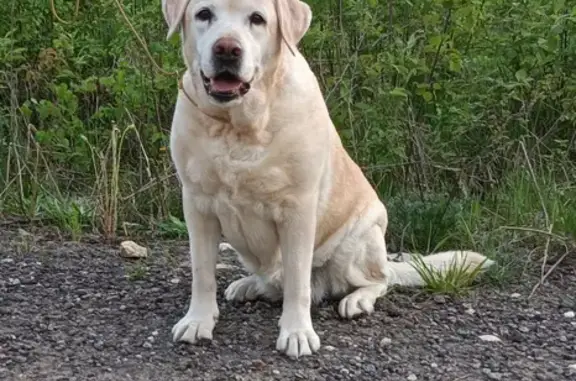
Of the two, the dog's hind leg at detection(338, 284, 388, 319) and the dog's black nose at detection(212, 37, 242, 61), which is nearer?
the dog's black nose at detection(212, 37, 242, 61)

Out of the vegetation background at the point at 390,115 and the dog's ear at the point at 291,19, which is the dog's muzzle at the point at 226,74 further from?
the vegetation background at the point at 390,115

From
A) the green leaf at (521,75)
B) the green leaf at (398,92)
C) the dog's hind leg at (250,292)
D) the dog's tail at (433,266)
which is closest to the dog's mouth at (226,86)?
the dog's hind leg at (250,292)

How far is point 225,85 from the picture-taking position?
3.37 m

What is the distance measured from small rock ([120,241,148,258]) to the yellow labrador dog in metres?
1.00

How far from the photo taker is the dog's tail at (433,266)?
4246mm

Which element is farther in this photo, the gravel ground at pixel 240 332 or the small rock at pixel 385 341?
the small rock at pixel 385 341

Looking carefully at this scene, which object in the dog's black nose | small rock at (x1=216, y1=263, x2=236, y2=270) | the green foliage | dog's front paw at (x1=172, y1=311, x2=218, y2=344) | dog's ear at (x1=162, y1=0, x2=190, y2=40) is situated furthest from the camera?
small rock at (x1=216, y1=263, x2=236, y2=270)

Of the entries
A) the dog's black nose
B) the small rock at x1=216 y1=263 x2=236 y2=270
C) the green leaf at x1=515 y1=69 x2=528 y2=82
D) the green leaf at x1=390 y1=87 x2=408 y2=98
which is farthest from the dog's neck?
the green leaf at x1=515 y1=69 x2=528 y2=82

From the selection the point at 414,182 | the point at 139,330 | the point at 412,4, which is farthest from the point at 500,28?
the point at 139,330

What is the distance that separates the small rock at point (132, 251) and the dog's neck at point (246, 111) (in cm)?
133

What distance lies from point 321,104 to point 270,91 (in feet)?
0.75

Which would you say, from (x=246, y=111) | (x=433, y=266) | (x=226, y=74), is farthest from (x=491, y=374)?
(x=226, y=74)

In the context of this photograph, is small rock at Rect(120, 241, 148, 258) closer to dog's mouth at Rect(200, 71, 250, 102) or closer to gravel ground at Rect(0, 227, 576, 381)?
gravel ground at Rect(0, 227, 576, 381)

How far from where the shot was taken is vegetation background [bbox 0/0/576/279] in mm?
5191
